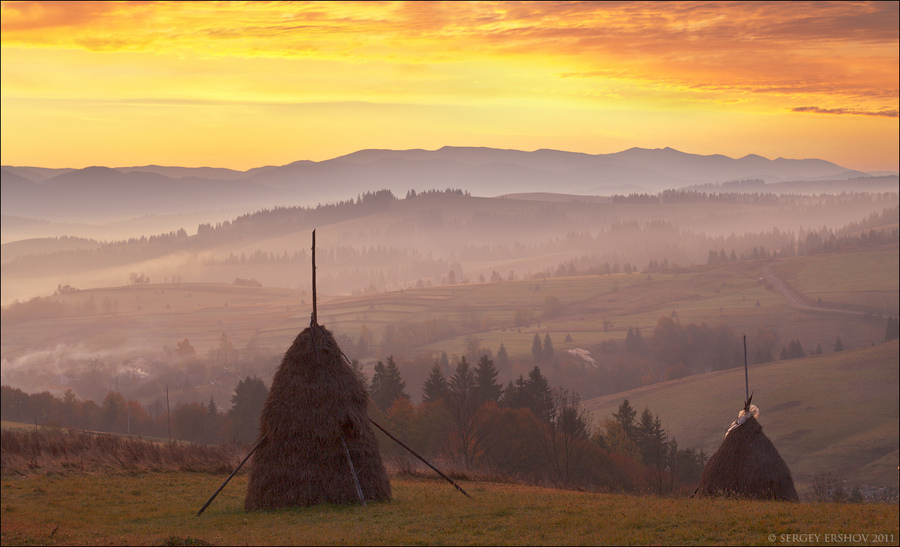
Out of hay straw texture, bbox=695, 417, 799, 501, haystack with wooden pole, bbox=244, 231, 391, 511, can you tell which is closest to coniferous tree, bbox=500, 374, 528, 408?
hay straw texture, bbox=695, 417, 799, 501

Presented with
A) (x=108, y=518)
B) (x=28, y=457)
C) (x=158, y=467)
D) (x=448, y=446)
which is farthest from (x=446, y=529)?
(x=448, y=446)

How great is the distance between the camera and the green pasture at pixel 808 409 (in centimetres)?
13138

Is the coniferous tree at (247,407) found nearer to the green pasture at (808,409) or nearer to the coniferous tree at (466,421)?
the coniferous tree at (466,421)

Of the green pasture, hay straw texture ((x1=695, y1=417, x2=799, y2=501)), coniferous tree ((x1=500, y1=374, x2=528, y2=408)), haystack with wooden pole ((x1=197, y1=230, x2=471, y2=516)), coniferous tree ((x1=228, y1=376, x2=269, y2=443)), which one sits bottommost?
the green pasture

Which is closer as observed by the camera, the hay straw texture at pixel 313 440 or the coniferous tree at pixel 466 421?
the hay straw texture at pixel 313 440

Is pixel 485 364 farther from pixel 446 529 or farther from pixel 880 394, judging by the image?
pixel 880 394

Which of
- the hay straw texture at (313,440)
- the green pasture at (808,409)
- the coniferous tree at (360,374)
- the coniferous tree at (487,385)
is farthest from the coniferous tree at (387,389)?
the hay straw texture at (313,440)

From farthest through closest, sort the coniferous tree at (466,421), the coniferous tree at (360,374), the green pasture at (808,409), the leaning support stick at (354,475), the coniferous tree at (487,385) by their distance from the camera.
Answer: the green pasture at (808,409)
the coniferous tree at (487,385)
the coniferous tree at (466,421)
the coniferous tree at (360,374)
the leaning support stick at (354,475)

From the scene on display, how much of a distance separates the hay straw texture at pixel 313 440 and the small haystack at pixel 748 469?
14.2 metres

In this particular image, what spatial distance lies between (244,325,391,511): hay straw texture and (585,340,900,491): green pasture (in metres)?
114

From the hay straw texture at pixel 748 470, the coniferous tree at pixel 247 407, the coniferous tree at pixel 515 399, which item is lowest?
the coniferous tree at pixel 247 407

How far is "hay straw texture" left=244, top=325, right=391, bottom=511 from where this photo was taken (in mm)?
25125

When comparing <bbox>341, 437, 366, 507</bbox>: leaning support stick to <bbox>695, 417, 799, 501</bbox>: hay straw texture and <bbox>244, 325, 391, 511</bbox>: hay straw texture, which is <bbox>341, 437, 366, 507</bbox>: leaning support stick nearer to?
<bbox>244, 325, 391, 511</bbox>: hay straw texture

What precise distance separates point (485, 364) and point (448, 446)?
19644 millimetres
